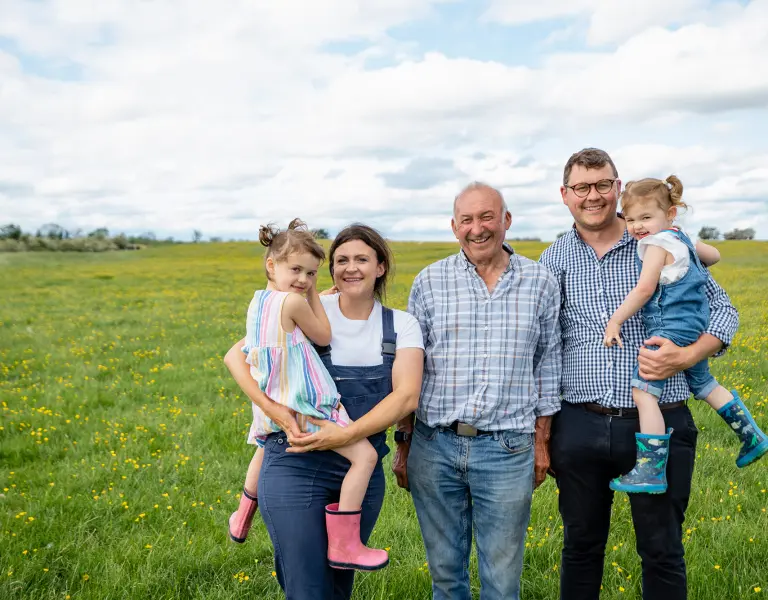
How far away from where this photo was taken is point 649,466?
12.1 feet

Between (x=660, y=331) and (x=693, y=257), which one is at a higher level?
(x=693, y=257)

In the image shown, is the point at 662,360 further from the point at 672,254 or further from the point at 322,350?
the point at 322,350

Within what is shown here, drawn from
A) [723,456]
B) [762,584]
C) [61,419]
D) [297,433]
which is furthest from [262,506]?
[61,419]

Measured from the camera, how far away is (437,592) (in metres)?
4.08

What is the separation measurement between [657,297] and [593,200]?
67 cm

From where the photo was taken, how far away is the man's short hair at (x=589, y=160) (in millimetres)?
3936

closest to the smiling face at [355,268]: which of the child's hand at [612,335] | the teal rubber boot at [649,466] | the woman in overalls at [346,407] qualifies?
the woman in overalls at [346,407]

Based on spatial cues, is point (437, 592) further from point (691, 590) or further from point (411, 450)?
point (691, 590)

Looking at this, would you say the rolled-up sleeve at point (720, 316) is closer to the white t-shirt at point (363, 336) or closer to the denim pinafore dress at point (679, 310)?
the denim pinafore dress at point (679, 310)

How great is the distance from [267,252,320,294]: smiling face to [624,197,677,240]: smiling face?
1.87 meters

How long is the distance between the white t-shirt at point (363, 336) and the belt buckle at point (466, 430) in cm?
51

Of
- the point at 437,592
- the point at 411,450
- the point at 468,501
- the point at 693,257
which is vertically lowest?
the point at 437,592

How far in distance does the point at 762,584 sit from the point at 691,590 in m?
0.57

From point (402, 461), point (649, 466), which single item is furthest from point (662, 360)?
point (402, 461)
